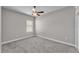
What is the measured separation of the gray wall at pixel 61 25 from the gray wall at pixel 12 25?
2.10 meters

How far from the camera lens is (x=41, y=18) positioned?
690cm

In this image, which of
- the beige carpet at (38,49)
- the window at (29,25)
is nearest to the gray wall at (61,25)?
the beige carpet at (38,49)

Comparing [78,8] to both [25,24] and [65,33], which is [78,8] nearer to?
[65,33]

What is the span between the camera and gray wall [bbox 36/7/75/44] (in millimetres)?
3747

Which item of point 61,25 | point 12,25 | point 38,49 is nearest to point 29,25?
point 12,25

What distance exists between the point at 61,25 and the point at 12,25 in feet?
12.3

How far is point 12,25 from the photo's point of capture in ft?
16.6

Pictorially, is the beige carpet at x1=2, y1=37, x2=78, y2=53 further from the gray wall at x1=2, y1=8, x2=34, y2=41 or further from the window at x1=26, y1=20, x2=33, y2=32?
the window at x1=26, y1=20, x2=33, y2=32

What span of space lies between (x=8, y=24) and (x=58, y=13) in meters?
3.81

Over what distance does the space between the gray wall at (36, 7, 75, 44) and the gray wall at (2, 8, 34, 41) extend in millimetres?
2097

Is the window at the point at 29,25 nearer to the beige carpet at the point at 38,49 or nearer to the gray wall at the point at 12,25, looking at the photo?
the gray wall at the point at 12,25

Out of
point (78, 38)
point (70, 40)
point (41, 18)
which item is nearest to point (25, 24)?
point (41, 18)

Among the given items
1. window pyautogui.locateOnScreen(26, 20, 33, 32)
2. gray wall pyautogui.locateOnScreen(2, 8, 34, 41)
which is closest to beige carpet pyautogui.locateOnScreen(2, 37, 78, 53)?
gray wall pyautogui.locateOnScreen(2, 8, 34, 41)

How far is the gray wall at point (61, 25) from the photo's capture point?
12.3 feet
